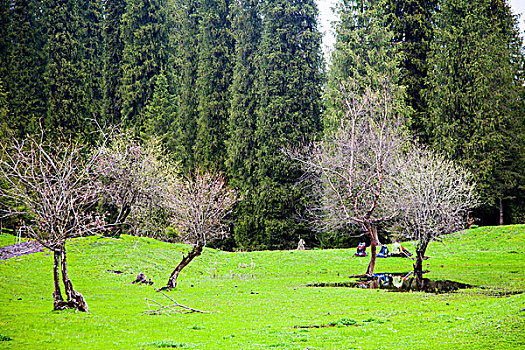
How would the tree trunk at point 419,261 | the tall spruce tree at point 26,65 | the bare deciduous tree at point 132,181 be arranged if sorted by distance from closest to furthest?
the tree trunk at point 419,261 < the bare deciduous tree at point 132,181 < the tall spruce tree at point 26,65

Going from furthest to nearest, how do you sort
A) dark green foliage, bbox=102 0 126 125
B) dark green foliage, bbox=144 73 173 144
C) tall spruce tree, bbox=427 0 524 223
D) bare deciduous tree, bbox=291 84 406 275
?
dark green foliage, bbox=102 0 126 125 → dark green foliage, bbox=144 73 173 144 → tall spruce tree, bbox=427 0 524 223 → bare deciduous tree, bbox=291 84 406 275

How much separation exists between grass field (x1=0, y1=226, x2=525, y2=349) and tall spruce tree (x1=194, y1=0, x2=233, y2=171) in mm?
17229

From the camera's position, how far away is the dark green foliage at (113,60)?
186 ft

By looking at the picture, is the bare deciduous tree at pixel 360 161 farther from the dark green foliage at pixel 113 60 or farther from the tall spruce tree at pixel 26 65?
the tall spruce tree at pixel 26 65

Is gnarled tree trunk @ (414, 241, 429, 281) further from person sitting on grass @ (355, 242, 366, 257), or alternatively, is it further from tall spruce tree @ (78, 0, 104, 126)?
tall spruce tree @ (78, 0, 104, 126)

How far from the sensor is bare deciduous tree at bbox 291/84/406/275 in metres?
29.7

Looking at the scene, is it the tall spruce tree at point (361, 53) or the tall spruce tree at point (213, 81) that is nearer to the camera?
the tall spruce tree at point (361, 53)

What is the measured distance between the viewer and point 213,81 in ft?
180

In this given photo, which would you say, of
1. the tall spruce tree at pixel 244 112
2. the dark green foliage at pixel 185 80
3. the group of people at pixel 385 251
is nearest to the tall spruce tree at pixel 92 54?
the dark green foliage at pixel 185 80

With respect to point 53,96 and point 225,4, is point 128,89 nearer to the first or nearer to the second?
point 53,96

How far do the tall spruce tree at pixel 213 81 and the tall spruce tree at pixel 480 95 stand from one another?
21664mm

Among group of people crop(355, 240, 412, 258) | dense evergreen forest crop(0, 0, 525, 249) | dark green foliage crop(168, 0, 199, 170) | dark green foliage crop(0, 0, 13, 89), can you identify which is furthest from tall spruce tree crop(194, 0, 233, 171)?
dark green foliage crop(0, 0, 13, 89)

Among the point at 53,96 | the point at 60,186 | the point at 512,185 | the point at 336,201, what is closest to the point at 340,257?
the point at 336,201

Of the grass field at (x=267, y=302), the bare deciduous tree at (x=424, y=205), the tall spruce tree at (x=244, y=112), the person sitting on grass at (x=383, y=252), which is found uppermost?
the tall spruce tree at (x=244, y=112)
